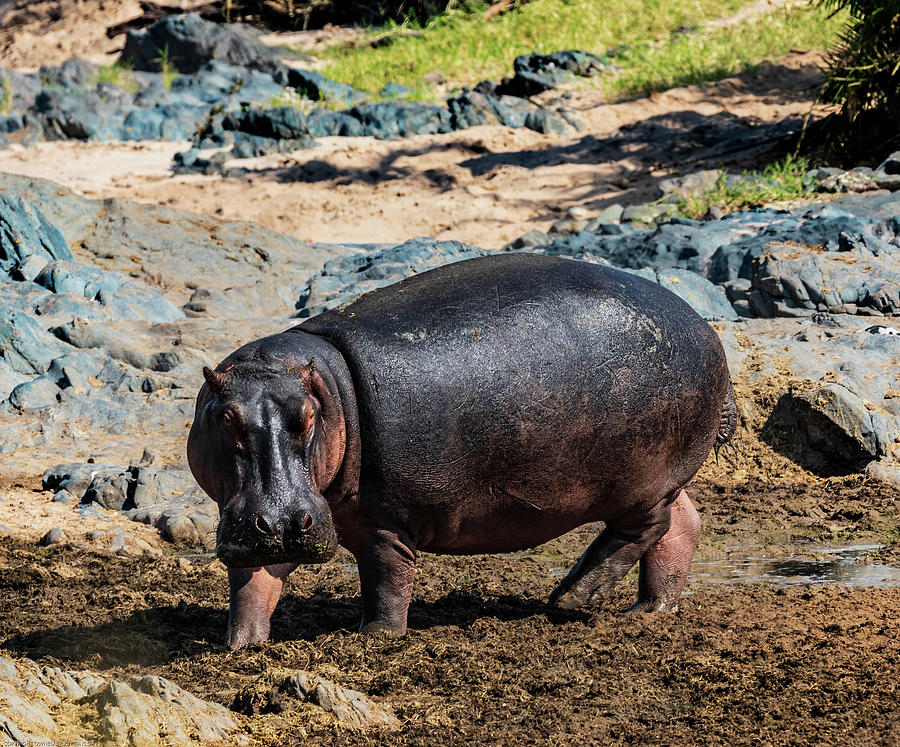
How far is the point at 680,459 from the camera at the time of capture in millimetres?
4855

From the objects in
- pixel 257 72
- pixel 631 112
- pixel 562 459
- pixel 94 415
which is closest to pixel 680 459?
pixel 562 459

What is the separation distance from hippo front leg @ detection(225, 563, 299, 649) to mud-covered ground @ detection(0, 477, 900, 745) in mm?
99

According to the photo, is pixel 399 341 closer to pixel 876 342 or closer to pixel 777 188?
pixel 876 342

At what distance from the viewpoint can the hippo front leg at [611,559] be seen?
16.2ft

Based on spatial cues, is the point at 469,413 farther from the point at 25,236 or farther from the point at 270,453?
the point at 25,236

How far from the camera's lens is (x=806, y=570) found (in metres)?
5.77

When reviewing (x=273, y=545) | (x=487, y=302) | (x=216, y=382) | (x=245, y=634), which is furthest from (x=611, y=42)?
(x=273, y=545)

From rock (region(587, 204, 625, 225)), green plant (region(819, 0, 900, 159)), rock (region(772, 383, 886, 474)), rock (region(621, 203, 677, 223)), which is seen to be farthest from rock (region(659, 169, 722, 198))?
rock (region(772, 383, 886, 474))

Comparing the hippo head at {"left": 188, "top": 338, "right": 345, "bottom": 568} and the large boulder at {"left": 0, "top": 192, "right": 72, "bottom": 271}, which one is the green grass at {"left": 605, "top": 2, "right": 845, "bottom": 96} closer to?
the large boulder at {"left": 0, "top": 192, "right": 72, "bottom": 271}

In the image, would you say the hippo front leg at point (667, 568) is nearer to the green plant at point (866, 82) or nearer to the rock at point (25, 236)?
the rock at point (25, 236)

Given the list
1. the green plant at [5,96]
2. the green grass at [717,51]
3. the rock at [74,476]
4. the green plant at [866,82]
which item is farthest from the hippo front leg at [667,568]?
the green plant at [5,96]

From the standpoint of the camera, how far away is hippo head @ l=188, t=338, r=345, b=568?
374cm

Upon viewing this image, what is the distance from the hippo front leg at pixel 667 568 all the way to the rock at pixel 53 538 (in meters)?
3.11

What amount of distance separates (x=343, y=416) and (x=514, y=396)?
66 centimetres
